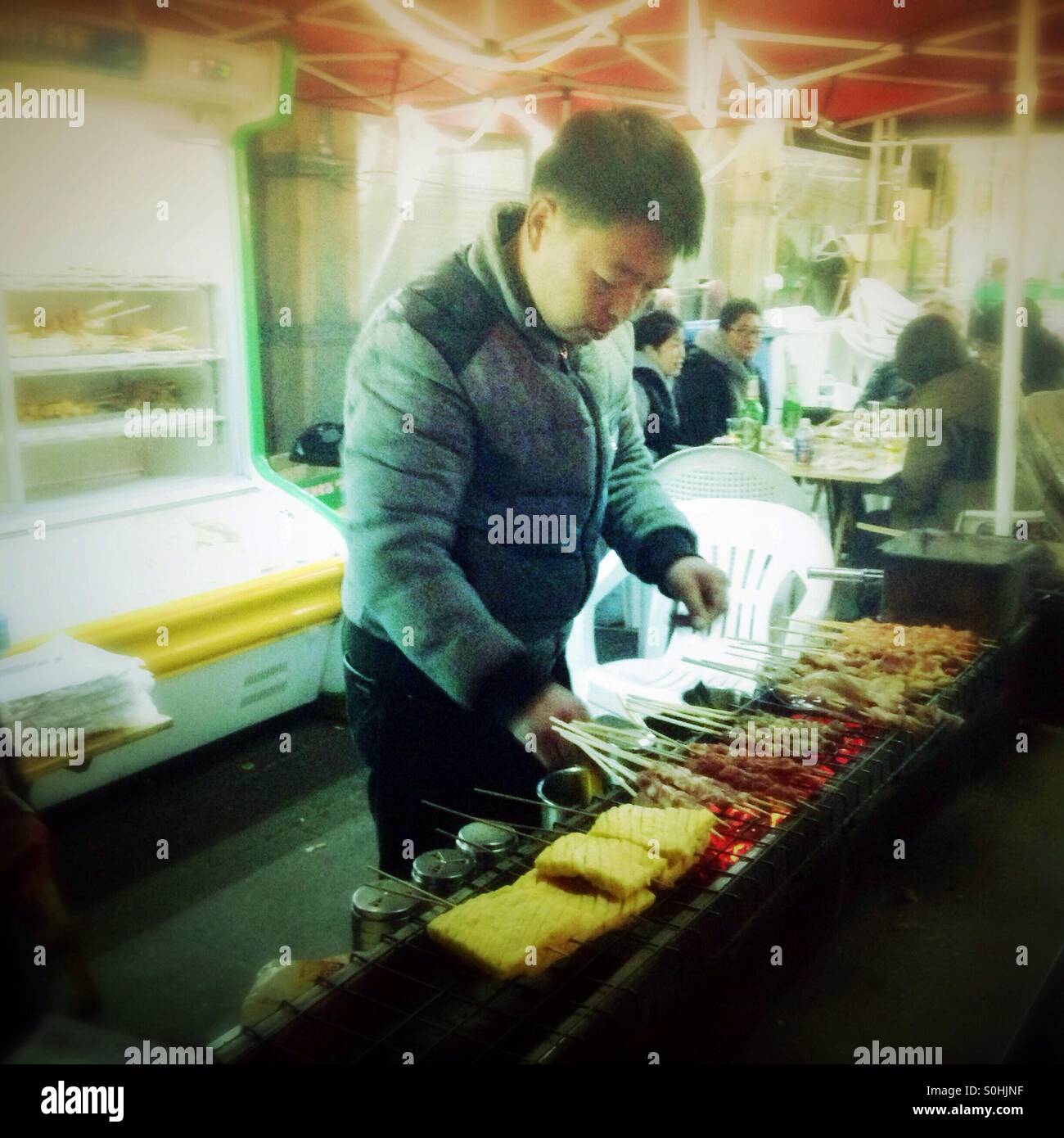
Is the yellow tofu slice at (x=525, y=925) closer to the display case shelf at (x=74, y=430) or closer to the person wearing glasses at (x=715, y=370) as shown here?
the display case shelf at (x=74, y=430)

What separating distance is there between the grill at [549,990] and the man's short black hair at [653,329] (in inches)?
114

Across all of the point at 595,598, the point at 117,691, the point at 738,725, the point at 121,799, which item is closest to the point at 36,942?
the point at 117,691

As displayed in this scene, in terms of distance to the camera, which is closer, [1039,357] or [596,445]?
[596,445]

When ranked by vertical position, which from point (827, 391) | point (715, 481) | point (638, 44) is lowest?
point (715, 481)

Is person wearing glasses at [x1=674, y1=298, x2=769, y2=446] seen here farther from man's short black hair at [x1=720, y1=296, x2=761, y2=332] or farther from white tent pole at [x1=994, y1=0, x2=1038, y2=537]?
white tent pole at [x1=994, y1=0, x2=1038, y2=537]

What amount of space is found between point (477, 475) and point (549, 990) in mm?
1228

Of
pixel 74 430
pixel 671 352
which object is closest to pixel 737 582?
pixel 671 352

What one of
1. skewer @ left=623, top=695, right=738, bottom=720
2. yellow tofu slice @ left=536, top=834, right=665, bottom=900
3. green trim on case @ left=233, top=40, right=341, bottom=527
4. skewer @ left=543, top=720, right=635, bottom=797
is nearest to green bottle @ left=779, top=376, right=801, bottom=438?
green trim on case @ left=233, top=40, right=341, bottom=527

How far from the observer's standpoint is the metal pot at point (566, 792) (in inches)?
68.5

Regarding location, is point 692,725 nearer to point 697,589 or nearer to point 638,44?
point 697,589

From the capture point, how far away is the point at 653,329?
13.6 ft

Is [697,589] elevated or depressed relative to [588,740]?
elevated

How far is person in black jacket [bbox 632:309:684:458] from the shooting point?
411 cm

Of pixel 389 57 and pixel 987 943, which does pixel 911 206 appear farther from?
pixel 987 943
